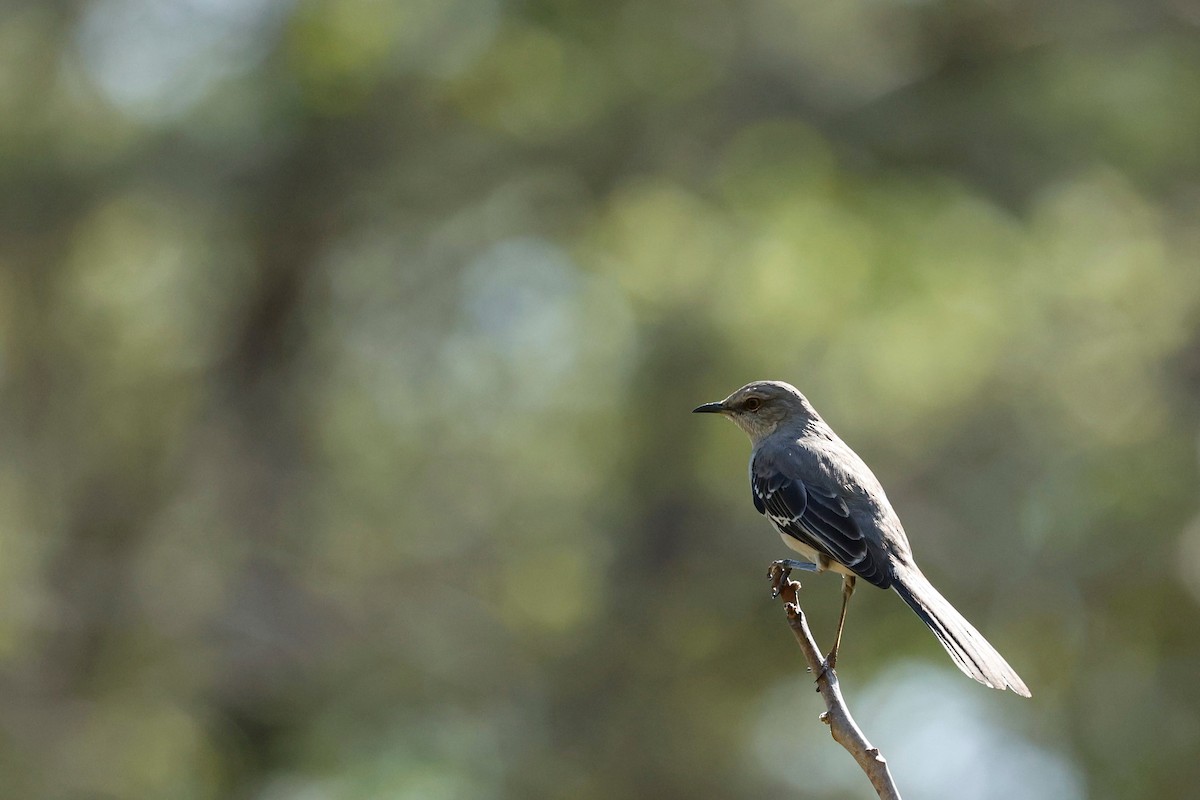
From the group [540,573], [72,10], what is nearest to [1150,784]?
[540,573]

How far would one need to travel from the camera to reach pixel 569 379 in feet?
29.3

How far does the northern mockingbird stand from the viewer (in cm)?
354

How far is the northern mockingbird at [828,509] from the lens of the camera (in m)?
3.54

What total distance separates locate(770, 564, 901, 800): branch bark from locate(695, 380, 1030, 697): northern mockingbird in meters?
0.20

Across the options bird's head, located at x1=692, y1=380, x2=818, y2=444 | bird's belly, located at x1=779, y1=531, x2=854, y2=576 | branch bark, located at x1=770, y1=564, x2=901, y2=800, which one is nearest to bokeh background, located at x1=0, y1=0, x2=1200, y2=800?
bird's head, located at x1=692, y1=380, x2=818, y2=444

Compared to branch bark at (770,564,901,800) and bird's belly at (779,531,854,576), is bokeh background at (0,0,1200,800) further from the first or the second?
branch bark at (770,564,901,800)

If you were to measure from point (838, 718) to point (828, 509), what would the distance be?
1.48 metres

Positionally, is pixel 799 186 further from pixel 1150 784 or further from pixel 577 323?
pixel 1150 784

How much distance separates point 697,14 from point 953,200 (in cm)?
268

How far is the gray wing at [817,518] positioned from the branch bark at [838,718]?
0.47m

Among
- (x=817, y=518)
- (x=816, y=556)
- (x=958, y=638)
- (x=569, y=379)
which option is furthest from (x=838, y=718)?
(x=569, y=379)

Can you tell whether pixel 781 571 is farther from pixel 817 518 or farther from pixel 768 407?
pixel 768 407

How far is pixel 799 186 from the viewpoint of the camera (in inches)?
365

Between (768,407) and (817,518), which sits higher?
(768,407)
